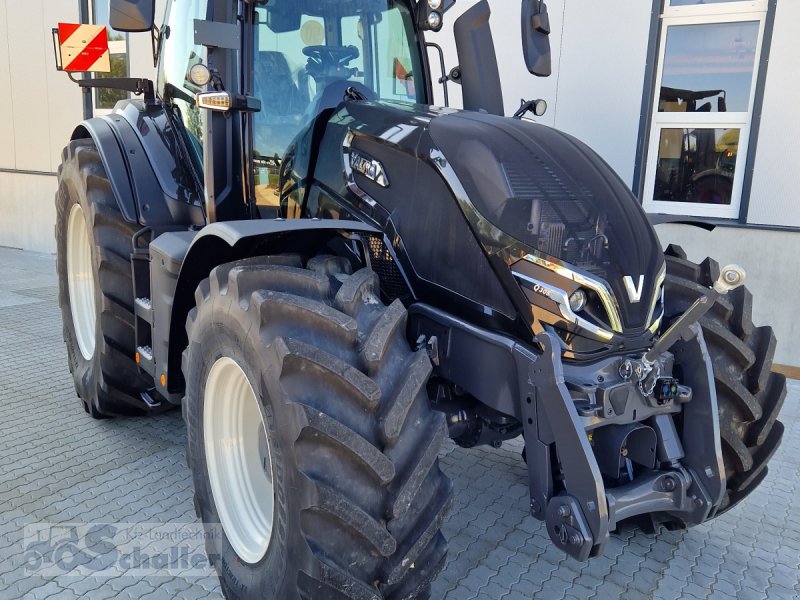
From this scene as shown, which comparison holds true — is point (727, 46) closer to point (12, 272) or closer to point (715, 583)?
point (715, 583)

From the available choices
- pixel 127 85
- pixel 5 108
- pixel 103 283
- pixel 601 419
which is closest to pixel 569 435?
pixel 601 419

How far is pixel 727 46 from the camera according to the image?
4906mm

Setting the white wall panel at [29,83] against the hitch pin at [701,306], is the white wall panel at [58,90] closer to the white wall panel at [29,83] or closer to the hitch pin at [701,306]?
the white wall panel at [29,83]

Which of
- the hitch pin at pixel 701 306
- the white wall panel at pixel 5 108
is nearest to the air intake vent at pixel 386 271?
the hitch pin at pixel 701 306

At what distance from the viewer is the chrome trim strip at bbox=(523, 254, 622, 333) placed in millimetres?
1898

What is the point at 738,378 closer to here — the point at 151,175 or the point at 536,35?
the point at 536,35

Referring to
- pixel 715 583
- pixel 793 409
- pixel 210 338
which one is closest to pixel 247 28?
pixel 210 338

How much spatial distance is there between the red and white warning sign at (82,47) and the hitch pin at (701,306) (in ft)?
11.3

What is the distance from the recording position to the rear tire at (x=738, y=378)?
2.27 m

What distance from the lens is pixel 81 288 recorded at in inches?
152

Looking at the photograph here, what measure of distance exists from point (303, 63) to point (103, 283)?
4.59ft

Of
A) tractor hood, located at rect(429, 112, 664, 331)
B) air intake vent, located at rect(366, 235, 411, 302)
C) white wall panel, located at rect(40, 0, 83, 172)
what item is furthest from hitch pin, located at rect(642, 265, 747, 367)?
white wall panel, located at rect(40, 0, 83, 172)

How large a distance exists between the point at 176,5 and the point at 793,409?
162 inches

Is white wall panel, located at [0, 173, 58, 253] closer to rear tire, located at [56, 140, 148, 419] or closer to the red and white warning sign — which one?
the red and white warning sign
